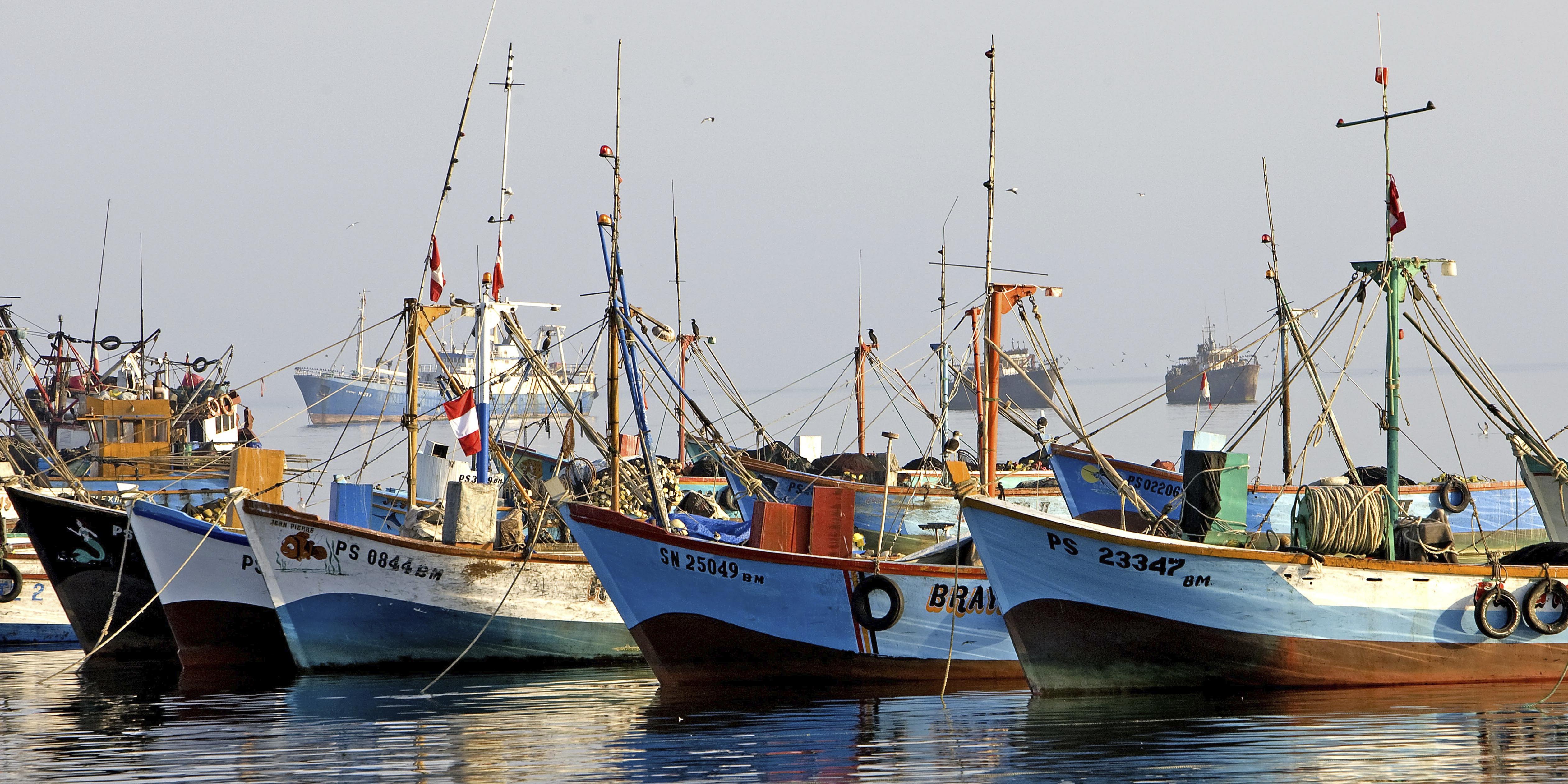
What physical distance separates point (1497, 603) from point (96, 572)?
17041mm

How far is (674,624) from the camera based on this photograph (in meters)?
17.5

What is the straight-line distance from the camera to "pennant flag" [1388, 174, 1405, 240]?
18.0m

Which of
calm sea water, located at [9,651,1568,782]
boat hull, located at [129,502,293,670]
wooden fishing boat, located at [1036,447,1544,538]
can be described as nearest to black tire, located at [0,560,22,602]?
boat hull, located at [129,502,293,670]

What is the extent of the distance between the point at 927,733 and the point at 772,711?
1.86 metres

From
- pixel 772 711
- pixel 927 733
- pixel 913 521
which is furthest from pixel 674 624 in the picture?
pixel 913 521

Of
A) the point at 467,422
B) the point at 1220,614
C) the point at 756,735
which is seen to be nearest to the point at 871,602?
the point at 756,735

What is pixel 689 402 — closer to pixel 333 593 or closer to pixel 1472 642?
pixel 333 593

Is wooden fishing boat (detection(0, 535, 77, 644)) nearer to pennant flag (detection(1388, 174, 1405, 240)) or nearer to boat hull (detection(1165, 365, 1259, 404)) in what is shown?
pennant flag (detection(1388, 174, 1405, 240))

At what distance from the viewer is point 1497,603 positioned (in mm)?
16172

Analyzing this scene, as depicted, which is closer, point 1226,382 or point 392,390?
point 392,390

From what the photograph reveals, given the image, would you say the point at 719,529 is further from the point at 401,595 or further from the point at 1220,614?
the point at 1220,614

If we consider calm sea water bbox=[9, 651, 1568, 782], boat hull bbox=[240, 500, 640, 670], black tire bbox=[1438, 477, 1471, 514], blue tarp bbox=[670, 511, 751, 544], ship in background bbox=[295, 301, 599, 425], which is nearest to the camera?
calm sea water bbox=[9, 651, 1568, 782]

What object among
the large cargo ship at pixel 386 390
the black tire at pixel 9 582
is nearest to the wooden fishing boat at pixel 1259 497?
the black tire at pixel 9 582

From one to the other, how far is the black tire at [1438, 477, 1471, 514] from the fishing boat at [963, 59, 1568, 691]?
1249 cm
